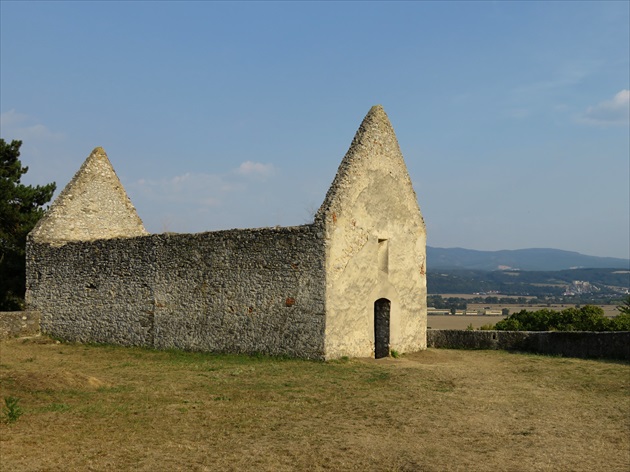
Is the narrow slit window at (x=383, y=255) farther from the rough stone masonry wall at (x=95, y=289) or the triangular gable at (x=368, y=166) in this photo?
the rough stone masonry wall at (x=95, y=289)

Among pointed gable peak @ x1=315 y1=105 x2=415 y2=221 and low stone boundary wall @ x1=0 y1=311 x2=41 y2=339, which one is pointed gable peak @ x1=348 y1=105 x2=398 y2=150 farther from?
low stone boundary wall @ x1=0 y1=311 x2=41 y2=339

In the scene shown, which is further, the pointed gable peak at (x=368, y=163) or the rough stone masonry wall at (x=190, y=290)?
the pointed gable peak at (x=368, y=163)

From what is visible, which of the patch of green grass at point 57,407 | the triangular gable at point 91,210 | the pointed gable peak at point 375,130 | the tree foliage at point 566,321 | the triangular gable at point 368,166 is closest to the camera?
the patch of green grass at point 57,407

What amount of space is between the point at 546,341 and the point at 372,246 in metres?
5.75

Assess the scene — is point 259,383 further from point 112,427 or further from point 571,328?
point 571,328

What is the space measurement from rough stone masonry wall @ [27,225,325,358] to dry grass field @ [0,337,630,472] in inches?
38.7

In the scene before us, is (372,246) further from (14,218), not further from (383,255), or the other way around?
(14,218)

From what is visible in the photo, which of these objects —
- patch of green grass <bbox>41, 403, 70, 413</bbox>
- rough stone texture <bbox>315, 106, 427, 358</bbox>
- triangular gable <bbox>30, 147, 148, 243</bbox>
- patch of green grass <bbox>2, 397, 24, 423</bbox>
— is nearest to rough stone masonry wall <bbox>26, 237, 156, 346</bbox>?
triangular gable <bbox>30, 147, 148, 243</bbox>

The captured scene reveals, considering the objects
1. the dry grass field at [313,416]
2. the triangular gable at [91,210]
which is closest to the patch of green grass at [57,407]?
the dry grass field at [313,416]

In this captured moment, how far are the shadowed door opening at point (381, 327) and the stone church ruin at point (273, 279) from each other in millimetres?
27

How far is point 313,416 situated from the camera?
9.86m

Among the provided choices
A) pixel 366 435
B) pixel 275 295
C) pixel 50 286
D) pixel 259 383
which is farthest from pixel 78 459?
pixel 50 286

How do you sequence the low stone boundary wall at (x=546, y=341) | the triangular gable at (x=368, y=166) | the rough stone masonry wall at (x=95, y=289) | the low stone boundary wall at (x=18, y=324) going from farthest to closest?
the low stone boundary wall at (x=18, y=324)
the rough stone masonry wall at (x=95, y=289)
the low stone boundary wall at (x=546, y=341)
the triangular gable at (x=368, y=166)

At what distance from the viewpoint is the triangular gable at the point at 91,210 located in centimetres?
2150
